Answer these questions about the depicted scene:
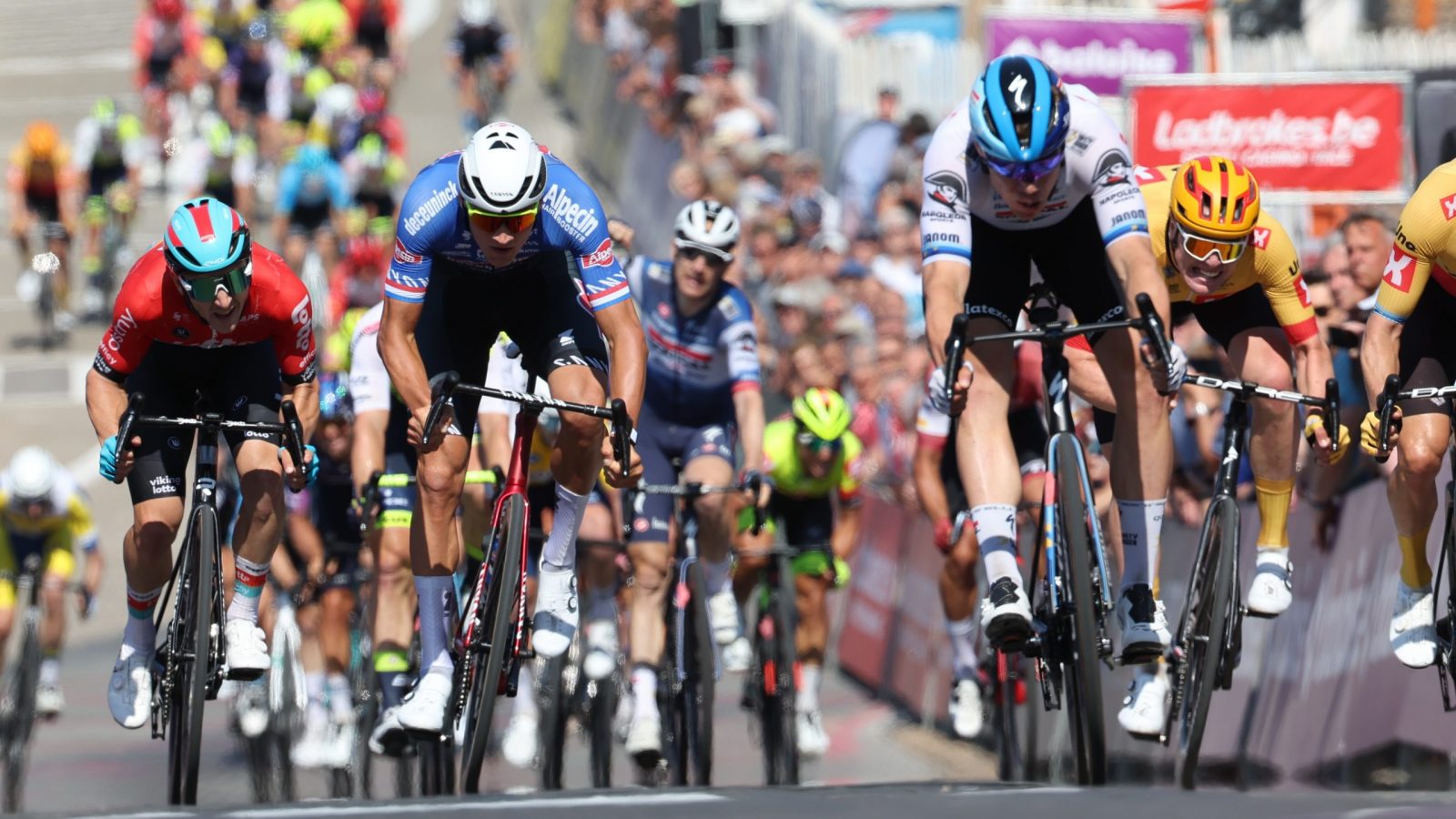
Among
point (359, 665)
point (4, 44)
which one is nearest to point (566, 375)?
point (359, 665)

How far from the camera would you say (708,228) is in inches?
459

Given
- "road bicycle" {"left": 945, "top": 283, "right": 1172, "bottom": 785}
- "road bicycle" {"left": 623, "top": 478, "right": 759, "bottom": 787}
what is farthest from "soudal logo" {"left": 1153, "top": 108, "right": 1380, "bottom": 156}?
"road bicycle" {"left": 945, "top": 283, "right": 1172, "bottom": 785}

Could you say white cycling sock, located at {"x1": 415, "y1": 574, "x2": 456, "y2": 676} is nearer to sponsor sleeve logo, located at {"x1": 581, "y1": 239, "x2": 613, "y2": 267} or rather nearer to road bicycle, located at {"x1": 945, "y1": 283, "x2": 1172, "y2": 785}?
sponsor sleeve logo, located at {"x1": 581, "y1": 239, "x2": 613, "y2": 267}

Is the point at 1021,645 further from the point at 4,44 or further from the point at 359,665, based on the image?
the point at 4,44

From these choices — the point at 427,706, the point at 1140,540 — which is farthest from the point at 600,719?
the point at 1140,540

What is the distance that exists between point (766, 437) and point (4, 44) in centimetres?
3060

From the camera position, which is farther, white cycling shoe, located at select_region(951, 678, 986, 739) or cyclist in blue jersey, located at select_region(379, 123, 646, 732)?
white cycling shoe, located at select_region(951, 678, 986, 739)

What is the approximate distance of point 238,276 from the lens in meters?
9.16

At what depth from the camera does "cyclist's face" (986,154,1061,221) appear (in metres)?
8.70

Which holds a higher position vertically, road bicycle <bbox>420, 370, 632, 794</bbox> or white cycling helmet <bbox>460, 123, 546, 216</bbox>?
white cycling helmet <bbox>460, 123, 546, 216</bbox>

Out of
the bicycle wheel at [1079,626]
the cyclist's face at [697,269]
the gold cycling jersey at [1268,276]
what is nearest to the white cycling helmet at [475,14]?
the cyclist's face at [697,269]

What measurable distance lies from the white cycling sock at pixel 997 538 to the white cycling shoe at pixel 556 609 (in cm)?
169

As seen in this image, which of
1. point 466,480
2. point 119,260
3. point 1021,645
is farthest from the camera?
point 119,260

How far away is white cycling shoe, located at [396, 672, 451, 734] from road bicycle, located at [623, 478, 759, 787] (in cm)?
185
